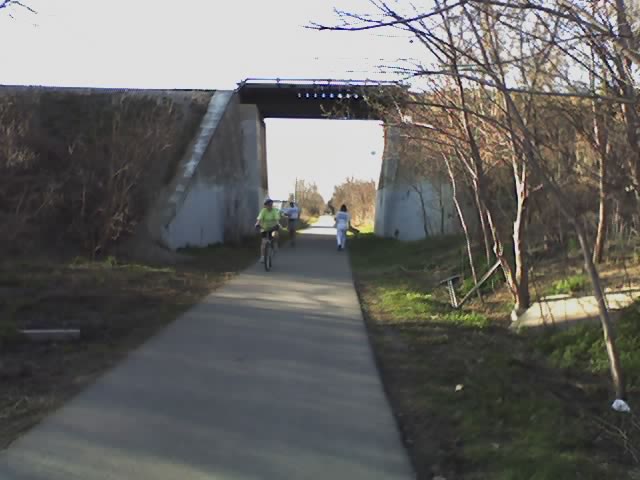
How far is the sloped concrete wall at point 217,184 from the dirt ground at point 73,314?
3.35 m

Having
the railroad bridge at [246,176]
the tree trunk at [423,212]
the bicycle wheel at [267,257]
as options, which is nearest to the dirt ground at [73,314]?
the bicycle wheel at [267,257]

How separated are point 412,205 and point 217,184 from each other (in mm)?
9072

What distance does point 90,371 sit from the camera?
7.21 m

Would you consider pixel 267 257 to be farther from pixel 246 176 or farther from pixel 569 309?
pixel 246 176

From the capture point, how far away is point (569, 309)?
896 cm

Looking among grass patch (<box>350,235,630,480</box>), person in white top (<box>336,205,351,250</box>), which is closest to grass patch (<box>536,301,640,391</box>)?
grass patch (<box>350,235,630,480</box>)

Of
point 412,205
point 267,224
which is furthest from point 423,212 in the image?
point 267,224

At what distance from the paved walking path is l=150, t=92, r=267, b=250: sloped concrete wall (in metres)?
10.9

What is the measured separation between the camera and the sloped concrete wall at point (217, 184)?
20.6m

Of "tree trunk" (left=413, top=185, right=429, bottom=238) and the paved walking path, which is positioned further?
"tree trunk" (left=413, top=185, right=429, bottom=238)

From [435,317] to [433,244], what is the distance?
12.5 m

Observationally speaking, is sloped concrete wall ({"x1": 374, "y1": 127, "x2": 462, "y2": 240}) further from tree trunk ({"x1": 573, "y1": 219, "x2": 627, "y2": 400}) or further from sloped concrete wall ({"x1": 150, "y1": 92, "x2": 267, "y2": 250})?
tree trunk ({"x1": 573, "y1": 219, "x2": 627, "y2": 400})

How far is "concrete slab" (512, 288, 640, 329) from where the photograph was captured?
8352mm

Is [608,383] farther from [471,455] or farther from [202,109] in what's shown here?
[202,109]
